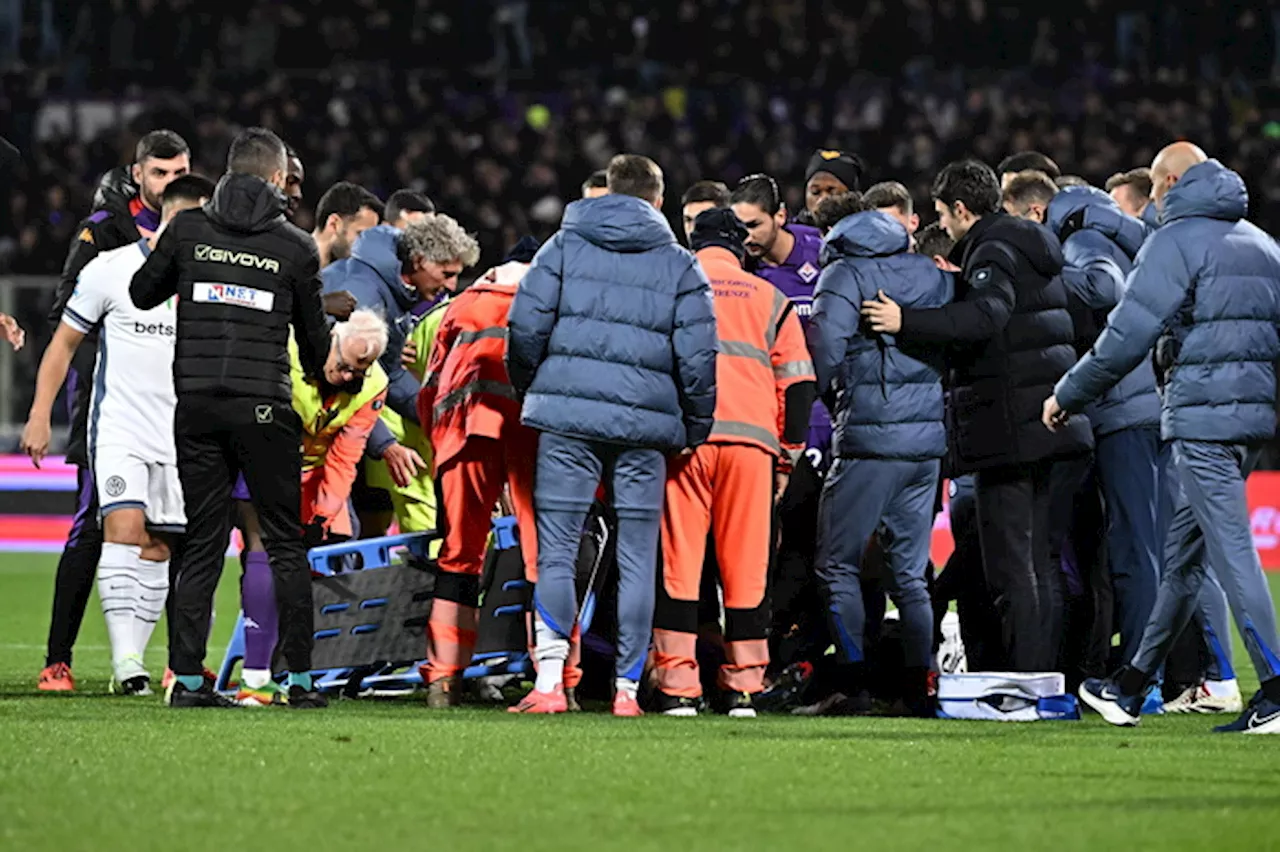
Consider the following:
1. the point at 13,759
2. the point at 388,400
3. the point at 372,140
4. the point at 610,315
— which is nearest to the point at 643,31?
the point at 372,140

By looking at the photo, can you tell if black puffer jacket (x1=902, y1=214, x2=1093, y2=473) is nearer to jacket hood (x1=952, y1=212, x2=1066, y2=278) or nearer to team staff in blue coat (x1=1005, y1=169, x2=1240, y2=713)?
jacket hood (x1=952, y1=212, x2=1066, y2=278)

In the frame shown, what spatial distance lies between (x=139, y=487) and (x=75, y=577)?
62cm

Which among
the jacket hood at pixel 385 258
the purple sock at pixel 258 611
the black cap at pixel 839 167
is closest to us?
the purple sock at pixel 258 611

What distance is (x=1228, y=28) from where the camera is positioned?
90.2 ft

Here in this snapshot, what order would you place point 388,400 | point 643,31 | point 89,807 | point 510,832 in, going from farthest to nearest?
point 643,31
point 388,400
point 89,807
point 510,832

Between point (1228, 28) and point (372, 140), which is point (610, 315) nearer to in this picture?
point (372, 140)

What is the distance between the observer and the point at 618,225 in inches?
328

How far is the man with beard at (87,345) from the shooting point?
9.30 metres

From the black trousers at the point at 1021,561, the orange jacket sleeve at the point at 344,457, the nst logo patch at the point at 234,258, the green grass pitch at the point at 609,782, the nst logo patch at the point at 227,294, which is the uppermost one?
the nst logo patch at the point at 234,258

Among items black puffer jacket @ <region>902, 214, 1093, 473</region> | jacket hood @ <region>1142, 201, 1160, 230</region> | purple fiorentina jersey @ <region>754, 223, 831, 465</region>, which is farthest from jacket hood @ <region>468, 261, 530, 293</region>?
jacket hood @ <region>1142, 201, 1160, 230</region>

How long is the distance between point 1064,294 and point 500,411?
2.32 meters

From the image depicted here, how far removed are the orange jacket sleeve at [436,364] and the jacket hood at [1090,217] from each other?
2.72 metres

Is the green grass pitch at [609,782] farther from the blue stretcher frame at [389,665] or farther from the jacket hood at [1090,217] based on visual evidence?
the jacket hood at [1090,217]

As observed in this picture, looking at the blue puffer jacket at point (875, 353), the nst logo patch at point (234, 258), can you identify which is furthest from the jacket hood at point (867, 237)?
the nst logo patch at point (234, 258)
